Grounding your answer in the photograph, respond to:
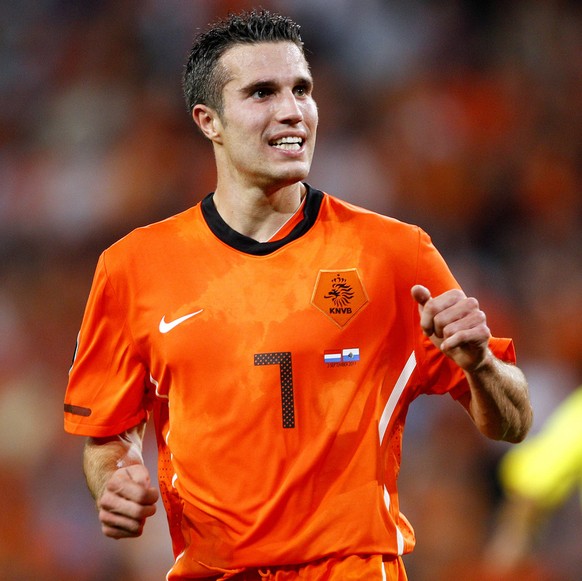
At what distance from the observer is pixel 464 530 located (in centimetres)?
655

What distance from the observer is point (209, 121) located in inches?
145

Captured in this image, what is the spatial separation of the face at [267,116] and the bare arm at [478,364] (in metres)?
0.72

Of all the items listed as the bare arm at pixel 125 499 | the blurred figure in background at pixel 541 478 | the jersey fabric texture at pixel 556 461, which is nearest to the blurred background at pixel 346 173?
the blurred figure in background at pixel 541 478

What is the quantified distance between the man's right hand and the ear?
115cm

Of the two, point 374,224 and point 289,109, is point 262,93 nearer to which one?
point 289,109

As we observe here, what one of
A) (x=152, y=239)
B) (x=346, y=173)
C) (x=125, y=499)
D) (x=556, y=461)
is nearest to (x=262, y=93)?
(x=152, y=239)

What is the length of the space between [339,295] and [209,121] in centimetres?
81

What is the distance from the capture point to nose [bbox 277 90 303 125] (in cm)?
336

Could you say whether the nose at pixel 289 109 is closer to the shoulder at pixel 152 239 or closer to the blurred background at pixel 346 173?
the shoulder at pixel 152 239

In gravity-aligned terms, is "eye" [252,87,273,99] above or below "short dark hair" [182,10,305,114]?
below

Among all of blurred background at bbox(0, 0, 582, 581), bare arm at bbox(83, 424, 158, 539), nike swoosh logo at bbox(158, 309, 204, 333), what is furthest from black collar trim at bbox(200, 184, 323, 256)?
blurred background at bbox(0, 0, 582, 581)

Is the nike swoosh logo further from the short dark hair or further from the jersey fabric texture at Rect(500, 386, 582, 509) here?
→ the jersey fabric texture at Rect(500, 386, 582, 509)

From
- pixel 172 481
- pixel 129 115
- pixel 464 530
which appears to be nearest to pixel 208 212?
pixel 172 481

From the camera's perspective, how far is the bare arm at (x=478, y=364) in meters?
2.78
